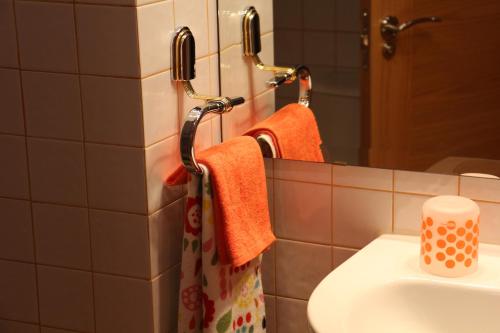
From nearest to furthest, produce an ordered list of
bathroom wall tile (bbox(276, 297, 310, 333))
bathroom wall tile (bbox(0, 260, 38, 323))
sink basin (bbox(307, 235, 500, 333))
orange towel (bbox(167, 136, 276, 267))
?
1. sink basin (bbox(307, 235, 500, 333))
2. orange towel (bbox(167, 136, 276, 267))
3. bathroom wall tile (bbox(0, 260, 38, 323))
4. bathroom wall tile (bbox(276, 297, 310, 333))

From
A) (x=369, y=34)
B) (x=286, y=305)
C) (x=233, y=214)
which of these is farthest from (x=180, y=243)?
(x=369, y=34)

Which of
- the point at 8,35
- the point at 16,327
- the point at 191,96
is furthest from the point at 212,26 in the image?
the point at 16,327

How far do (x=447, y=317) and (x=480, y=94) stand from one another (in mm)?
395

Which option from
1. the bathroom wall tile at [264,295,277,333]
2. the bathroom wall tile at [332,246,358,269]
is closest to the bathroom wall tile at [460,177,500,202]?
the bathroom wall tile at [332,246,358,269]

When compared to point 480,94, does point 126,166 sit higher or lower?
lower

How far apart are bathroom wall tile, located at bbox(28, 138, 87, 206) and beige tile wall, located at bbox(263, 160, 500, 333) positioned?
1.29 feet

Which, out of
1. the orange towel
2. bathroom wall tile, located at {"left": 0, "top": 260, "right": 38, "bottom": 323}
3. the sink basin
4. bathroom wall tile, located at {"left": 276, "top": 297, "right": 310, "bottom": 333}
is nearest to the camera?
the sink basin

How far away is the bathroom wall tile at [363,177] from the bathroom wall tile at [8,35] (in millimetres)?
642

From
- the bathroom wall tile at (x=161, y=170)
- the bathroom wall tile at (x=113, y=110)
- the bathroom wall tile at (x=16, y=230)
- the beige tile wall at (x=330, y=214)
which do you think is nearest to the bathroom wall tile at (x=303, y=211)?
the beige tile wall at (x=330, y=214)

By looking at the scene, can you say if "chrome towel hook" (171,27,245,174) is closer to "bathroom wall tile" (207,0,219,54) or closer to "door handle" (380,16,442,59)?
"bathroom wall tile" (207,0,219,54)

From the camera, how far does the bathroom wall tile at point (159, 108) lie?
1619mm

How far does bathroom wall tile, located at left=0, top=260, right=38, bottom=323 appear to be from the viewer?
1.79 metres

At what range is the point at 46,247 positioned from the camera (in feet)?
5.76

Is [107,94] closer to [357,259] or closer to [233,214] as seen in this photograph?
[233,214]
